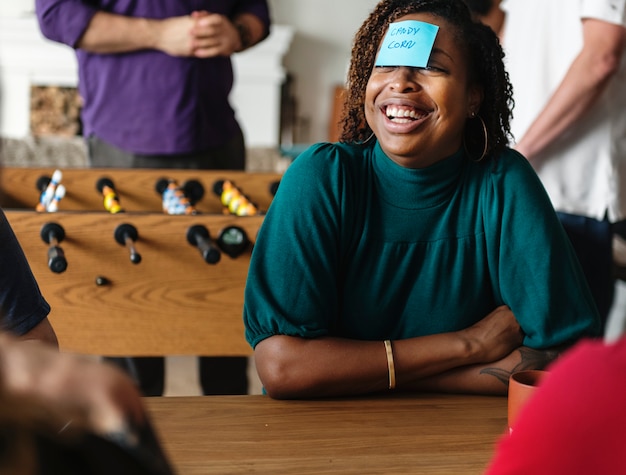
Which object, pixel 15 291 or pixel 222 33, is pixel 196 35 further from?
pixel 15 291

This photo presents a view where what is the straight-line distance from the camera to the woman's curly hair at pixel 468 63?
147cm

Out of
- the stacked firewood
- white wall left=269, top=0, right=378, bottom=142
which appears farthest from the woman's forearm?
white wall left=269, top=0, right=378, bottom=142

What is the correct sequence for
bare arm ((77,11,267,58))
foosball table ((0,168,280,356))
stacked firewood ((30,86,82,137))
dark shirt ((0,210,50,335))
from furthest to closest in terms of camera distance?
stacked firewood ((30,86,82,137))
bare arm ((77,11,267,58))
foosball table ((0,168,280,356))
dark shirt ((0,210,50,335))

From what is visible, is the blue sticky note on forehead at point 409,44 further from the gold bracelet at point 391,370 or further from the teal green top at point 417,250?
the gold bracelet at point 391,370

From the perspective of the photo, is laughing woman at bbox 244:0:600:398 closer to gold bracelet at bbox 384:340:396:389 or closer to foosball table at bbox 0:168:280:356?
gold bracelet at bbox 384:340:396:389

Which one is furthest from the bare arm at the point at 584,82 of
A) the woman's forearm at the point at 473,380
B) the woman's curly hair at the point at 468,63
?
the woman's forearm at the point at 473,380

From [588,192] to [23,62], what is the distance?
19.2 feet

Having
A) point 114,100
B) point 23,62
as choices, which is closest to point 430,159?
point 114,100

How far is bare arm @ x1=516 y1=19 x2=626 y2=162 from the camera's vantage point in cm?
206

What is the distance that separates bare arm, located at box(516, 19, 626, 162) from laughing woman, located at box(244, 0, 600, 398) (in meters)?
0.63

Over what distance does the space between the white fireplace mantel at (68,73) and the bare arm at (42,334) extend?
5.74 metres

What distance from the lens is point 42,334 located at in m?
1.17

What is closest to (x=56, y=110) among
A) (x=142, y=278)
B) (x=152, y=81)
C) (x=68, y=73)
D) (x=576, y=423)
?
(x=68, y=73)

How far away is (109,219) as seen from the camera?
5.69ft
